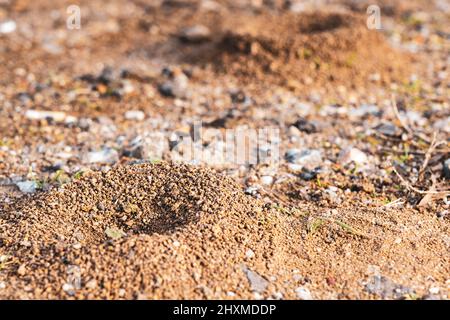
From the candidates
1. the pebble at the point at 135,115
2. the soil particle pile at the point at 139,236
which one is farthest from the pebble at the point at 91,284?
the pebble at the point at 135,115

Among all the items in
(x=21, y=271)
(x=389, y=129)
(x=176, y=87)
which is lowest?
(x=21, y=271)

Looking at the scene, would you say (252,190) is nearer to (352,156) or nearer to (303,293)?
(352,156)

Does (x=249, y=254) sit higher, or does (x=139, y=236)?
(x=139, y=236)

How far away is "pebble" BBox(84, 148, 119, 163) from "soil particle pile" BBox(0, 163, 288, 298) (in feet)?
2.56

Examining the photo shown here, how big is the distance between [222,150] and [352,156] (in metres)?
0.95

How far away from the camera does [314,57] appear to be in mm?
5938

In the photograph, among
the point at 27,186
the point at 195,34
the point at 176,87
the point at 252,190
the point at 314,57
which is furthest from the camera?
the point at 195,34

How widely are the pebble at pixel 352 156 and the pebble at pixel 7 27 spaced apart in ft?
14.3

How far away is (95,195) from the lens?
11.7 ft

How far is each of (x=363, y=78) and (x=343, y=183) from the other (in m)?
2.03

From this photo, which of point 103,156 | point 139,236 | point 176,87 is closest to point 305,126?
point 176,87

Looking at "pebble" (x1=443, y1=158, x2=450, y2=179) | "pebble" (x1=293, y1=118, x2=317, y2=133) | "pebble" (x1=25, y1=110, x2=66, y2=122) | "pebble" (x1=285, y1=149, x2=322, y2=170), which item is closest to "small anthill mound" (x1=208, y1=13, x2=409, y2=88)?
"pebble" (x1=293, y1=118, x2=317, y2=133)

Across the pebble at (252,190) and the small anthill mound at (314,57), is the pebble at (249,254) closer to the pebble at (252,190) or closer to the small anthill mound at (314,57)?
the pebble at (252,190)

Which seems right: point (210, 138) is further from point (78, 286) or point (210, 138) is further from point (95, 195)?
point (78, 286)
